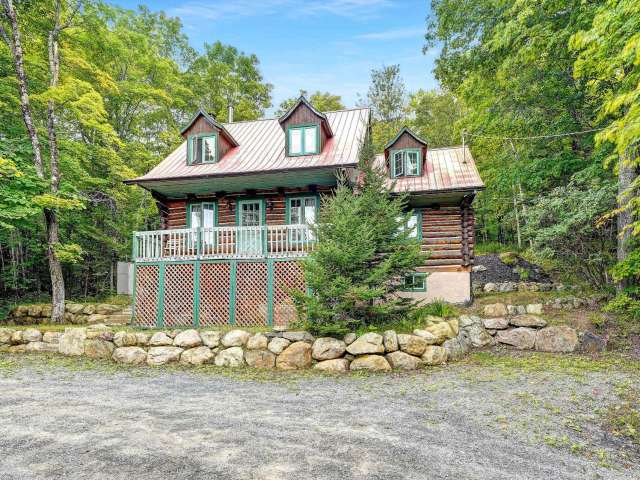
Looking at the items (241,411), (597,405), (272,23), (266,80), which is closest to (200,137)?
(272,23)

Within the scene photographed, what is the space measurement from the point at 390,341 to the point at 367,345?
0.58 metres

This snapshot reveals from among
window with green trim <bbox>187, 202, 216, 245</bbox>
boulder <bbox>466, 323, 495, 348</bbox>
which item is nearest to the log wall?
window with green trim <bbox>187, 202, 216, 245</bbox>

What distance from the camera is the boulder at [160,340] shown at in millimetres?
Result: 10125

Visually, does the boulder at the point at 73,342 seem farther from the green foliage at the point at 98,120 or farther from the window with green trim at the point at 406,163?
the window with green trim at the point at 406,163

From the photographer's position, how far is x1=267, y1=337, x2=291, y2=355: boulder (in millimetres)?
9211

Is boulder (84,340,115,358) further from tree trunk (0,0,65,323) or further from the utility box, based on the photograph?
the utility box

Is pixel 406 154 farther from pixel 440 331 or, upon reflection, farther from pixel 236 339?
pixel 236 339

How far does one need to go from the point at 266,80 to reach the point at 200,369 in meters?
28.6

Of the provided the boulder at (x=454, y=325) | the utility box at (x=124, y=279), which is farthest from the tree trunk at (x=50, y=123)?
the boulder at (x=454, y=325)

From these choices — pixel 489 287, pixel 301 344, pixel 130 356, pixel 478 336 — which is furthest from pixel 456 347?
pixel 130 356

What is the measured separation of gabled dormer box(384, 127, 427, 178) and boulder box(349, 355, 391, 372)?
9130mm

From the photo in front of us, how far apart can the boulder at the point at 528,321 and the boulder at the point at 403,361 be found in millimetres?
3775

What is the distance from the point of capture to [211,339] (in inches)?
389

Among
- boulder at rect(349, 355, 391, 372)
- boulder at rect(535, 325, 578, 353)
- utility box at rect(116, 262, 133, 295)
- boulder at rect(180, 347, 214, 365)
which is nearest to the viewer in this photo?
boulder at rect(349, 355, 391, 372)
